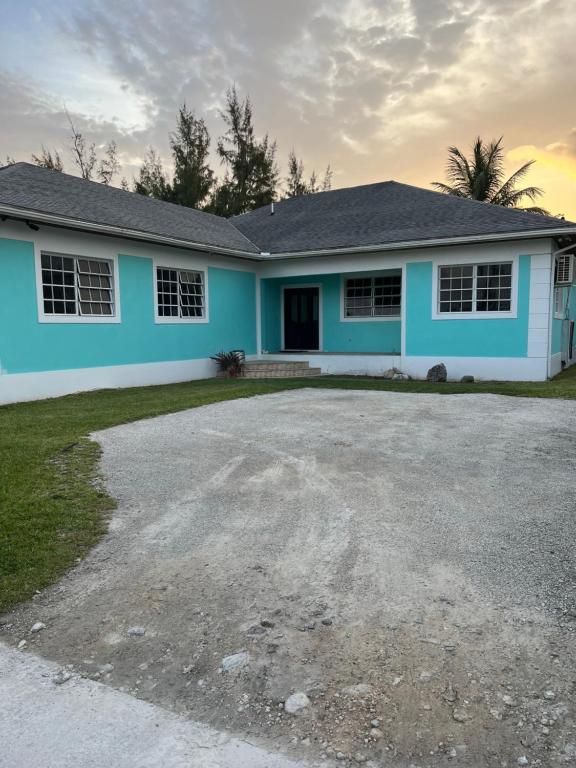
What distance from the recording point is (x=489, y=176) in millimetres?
27703

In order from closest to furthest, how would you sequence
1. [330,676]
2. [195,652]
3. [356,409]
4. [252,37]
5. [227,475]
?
1. [330,676]
2. [195,652]
3. [227,475]
4. [356,409]
5. [252,37]

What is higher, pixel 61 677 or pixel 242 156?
pixel 242 156

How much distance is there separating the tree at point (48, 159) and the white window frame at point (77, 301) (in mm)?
22053

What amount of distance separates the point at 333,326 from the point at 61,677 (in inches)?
572

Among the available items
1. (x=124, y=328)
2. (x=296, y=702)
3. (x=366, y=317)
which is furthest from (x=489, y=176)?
(x=296, y=702)

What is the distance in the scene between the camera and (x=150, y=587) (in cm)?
299

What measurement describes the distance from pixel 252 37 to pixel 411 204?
7.34 meters

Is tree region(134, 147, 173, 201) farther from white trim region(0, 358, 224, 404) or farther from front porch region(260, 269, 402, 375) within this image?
white trim region(0, 358, 224, 404)

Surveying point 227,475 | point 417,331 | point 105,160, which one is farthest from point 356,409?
point 105,160

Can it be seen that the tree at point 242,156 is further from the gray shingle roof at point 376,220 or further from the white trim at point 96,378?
the white trim at point 96,378

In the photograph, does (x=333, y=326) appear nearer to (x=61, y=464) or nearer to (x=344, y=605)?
(x=61, y=464)

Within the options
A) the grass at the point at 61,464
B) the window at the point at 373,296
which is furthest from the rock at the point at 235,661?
the window at the point at 373,296

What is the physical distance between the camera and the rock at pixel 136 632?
8.39 feet

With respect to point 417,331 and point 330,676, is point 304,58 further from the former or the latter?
point 330,676
